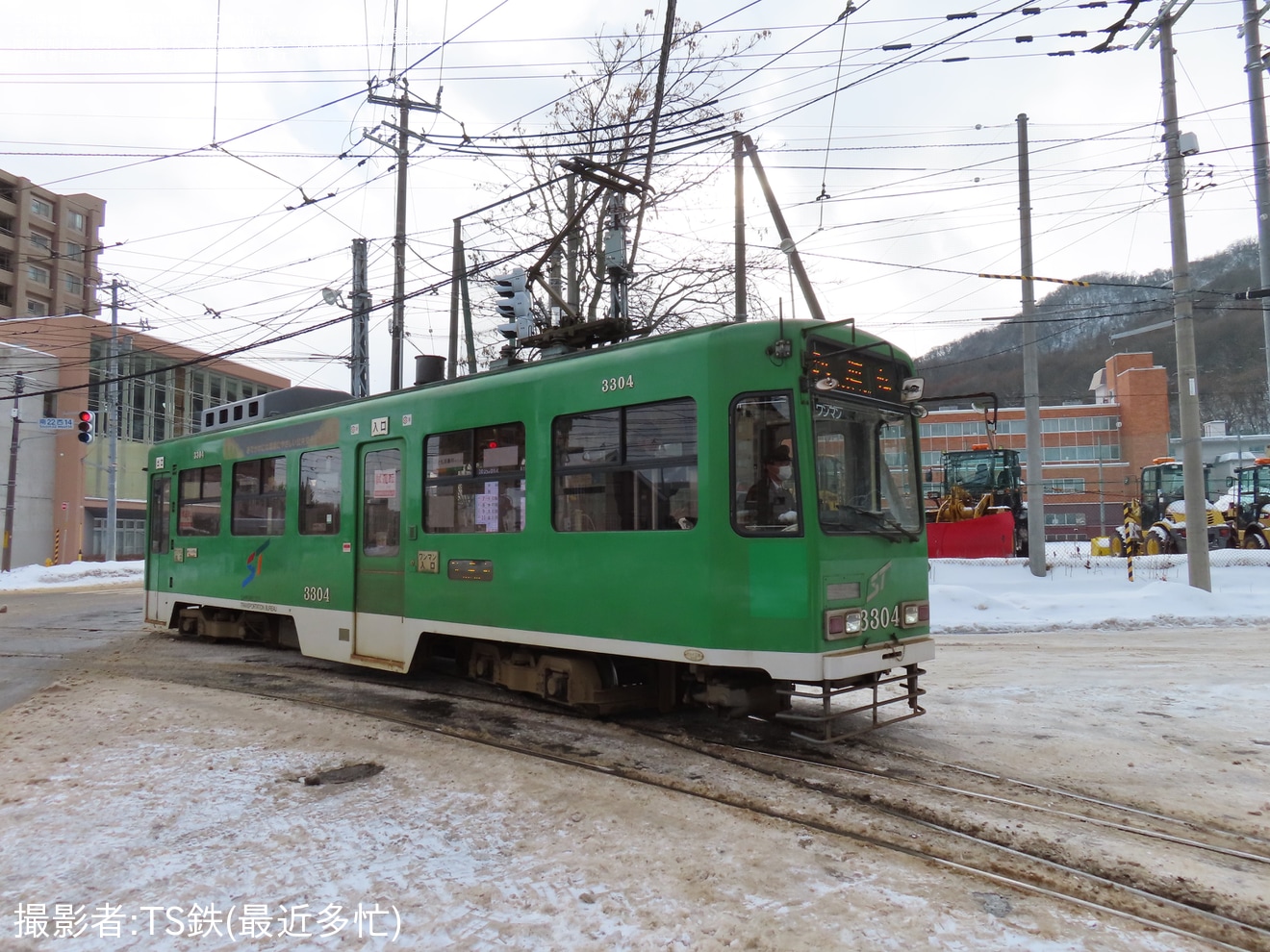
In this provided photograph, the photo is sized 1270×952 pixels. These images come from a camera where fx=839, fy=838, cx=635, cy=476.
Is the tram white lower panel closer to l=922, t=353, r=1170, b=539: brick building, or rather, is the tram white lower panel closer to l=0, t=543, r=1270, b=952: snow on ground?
l=0, t=543, r=1270, b=952: snow on ground

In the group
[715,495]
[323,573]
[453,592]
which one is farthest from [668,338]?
[323,573]

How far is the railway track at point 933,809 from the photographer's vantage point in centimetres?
383

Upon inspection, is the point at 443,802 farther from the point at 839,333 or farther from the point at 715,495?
the point at 839,333

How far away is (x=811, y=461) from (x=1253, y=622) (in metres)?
12.1

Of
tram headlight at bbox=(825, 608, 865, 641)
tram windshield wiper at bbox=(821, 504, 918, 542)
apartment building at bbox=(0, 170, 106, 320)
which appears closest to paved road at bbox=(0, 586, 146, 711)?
tram headlight at bbox=(825, 608, 865, 641)

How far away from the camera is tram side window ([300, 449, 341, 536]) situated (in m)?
8.98

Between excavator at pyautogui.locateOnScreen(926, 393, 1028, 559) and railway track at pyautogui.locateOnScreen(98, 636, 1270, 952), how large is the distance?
13.1 meters

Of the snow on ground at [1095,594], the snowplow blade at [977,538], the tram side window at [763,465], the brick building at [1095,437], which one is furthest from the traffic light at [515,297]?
the brick building at [1095,437]

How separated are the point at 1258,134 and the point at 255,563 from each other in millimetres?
17732

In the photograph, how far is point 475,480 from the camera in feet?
24.5

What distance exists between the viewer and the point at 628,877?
398 cm

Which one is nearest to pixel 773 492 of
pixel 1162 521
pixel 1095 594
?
pixel 1095 594

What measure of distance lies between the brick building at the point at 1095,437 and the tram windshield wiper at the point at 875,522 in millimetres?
56640

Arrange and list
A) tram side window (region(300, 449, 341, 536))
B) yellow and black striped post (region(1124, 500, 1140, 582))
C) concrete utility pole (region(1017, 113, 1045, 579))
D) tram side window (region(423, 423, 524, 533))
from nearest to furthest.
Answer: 1. tram side window (region(423, 423, 524, 533))
2. tram side window (region(300, 449, 341, 536))
3. concrete utility pole (region(1017, 113, 1045, 579))
4. yellow and black striped post (region(1124, 500, 1140, 582))
